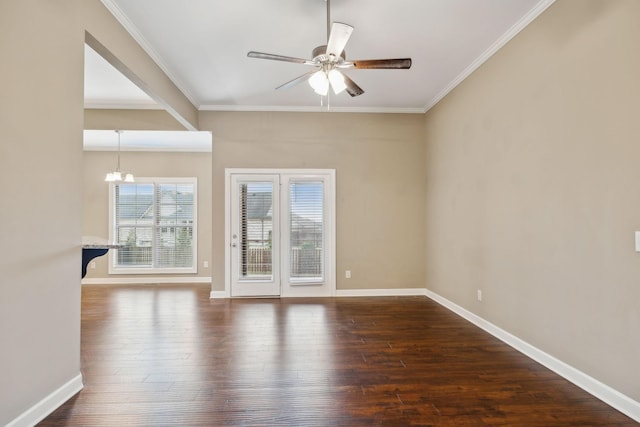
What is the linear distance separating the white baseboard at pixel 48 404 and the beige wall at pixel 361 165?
3540mm

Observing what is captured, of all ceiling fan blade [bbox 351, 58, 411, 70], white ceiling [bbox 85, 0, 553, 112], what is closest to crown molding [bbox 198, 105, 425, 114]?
white ceiling [bbox 85, 0, 553, 112]

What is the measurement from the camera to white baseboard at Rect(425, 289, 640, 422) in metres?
2.07

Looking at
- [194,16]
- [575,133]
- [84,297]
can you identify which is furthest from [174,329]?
[575,133]

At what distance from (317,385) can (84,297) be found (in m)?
4.88

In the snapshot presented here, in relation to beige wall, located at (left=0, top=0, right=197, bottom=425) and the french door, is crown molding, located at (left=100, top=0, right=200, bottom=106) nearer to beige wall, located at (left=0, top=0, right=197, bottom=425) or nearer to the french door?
beige wall, located at (left=0, top=0, right=197, bottom=425)

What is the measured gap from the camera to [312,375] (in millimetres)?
2578

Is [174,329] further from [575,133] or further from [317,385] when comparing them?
[575,133]

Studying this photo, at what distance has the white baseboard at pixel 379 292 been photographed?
5.28 metres

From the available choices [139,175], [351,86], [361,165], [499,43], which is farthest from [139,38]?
[139,175]

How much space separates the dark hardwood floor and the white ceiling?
9.74 ft

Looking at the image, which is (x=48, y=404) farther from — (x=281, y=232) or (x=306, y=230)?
(x=306, y=230)

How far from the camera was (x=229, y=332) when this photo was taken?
3.59 metres

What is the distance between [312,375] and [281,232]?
9.44 ft

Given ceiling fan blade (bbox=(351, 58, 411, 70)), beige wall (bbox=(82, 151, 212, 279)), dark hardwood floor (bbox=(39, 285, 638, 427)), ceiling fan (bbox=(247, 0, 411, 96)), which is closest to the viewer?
dark hardwood floor (bbox=(39, 285, 638, 427))
